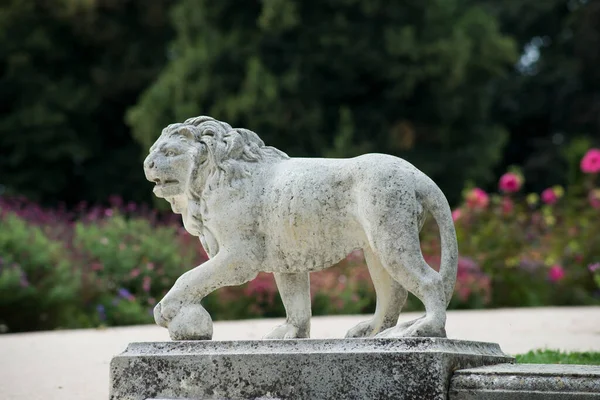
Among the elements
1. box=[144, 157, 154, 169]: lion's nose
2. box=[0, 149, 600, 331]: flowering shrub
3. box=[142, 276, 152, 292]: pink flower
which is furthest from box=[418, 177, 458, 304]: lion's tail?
box=[142, 276, 152, 292]: pink flower

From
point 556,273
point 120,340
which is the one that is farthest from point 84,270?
point 556,273

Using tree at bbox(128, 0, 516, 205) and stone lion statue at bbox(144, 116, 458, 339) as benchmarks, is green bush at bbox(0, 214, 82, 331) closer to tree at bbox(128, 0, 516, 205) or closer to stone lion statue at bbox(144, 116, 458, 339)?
stone lion statue at bbox(144, 116, 458, 339)

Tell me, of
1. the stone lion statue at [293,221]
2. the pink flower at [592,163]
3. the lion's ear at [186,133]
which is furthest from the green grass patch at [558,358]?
→ the pink flower at [592,163]

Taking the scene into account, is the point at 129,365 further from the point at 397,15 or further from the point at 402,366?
the point at 397,15

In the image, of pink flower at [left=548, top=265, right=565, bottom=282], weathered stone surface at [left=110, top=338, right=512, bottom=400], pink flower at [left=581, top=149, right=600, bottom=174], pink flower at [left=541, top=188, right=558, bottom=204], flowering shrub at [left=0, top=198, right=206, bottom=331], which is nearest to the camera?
weathered stone surface at [left=110, top=338, right=512, bottom=400]

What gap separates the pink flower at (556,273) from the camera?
11.8 meters

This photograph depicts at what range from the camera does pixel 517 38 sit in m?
26.7

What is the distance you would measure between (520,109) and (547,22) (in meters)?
2.83

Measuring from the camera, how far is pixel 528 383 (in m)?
4.06

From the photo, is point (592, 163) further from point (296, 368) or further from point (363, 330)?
point (296, 368)

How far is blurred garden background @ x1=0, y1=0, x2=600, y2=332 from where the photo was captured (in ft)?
44.9

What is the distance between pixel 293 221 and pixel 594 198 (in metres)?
9.15

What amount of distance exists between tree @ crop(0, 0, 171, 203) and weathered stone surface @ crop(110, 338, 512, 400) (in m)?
16.0

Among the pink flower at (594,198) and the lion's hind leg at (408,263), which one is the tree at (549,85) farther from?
the lion's hind leg at (408,263)
